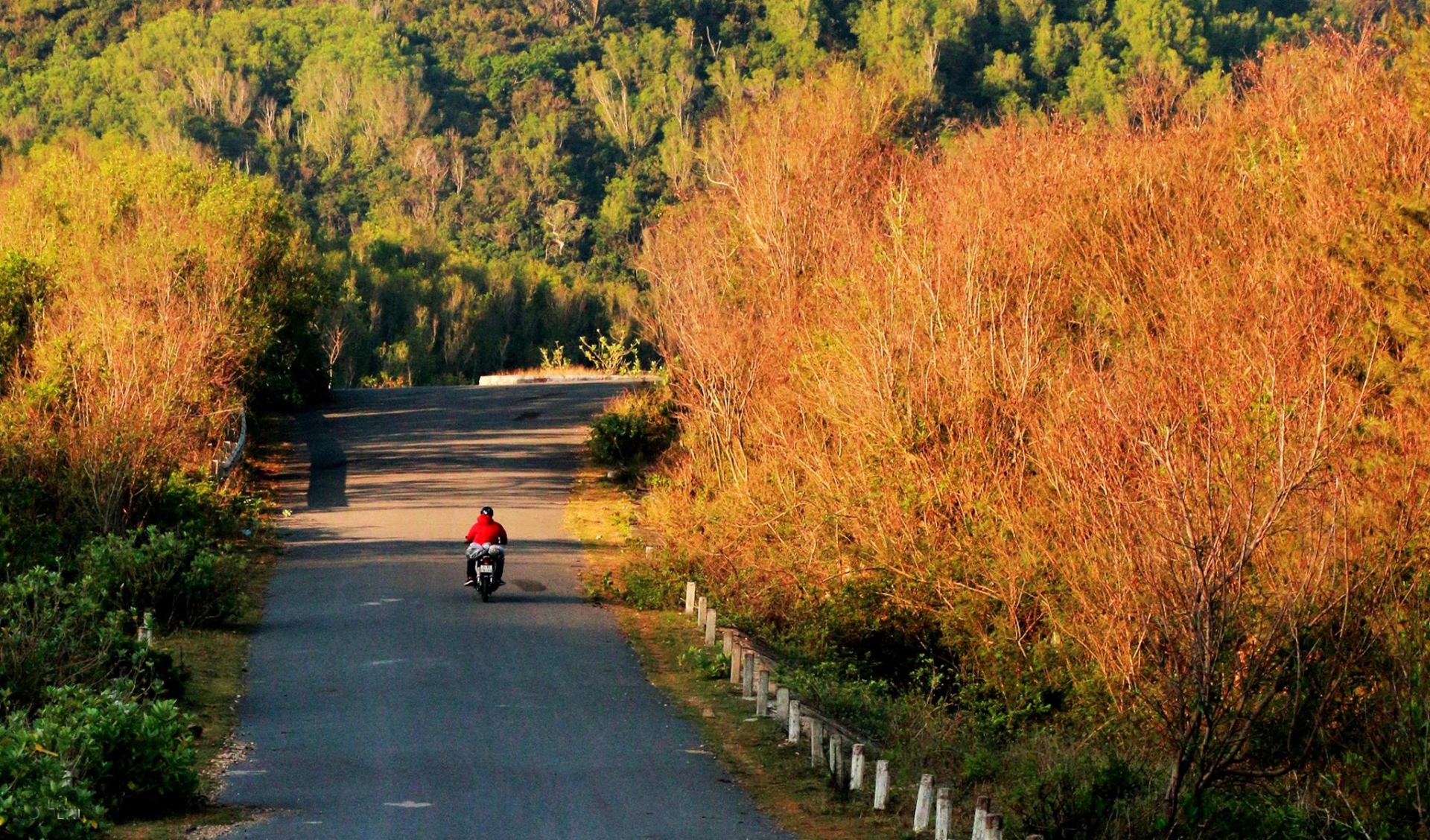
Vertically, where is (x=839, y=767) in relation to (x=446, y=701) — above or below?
above

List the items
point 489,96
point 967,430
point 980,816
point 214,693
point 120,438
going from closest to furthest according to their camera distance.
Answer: point 980,816
point 214,693
point 967,430
point 120,438
point 489,96

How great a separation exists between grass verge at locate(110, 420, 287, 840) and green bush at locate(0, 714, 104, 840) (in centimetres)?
103

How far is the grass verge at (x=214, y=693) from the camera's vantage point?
44.3ft

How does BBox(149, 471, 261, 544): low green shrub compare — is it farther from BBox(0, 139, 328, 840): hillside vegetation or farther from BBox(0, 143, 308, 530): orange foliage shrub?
BBox(0, 143, 308, 530): orange foliage shrub

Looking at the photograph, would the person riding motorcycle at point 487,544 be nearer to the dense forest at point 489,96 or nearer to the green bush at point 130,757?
the green bush at point 130,757

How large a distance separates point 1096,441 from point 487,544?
12.8 meters

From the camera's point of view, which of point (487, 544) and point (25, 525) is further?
point (25, 525)

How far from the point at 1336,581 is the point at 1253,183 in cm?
1487

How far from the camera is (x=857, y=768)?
14.6m

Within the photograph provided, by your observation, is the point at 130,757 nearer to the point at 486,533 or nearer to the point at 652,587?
the point at 486,533

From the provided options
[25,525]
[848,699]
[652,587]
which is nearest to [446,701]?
[848,699]

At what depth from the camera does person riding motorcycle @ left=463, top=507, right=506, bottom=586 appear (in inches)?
1002

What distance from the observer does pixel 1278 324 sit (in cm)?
1955

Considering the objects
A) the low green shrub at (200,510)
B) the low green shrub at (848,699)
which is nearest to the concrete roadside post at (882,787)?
the low green shrub at (848,699)
